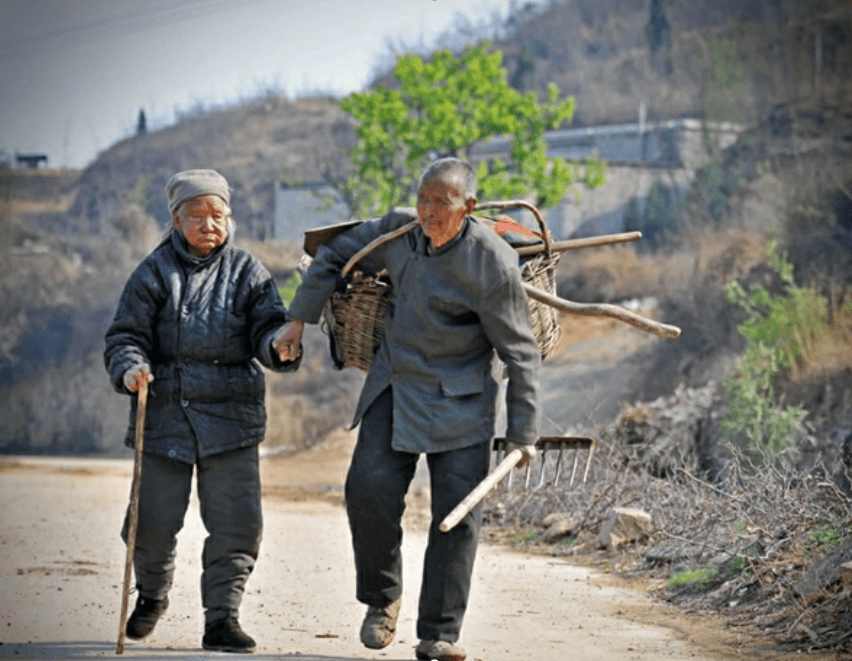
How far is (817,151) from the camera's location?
32500mm

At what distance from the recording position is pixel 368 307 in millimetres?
6152

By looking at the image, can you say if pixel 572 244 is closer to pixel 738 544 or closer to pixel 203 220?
pixel 203 220

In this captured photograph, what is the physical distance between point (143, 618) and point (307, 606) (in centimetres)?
154

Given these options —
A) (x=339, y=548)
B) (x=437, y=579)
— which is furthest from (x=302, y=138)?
(x=437, y=579)

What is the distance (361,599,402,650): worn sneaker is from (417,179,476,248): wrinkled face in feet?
5.11

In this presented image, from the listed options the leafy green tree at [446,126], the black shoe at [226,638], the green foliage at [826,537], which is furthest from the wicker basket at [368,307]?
the leafy green tree at [446,126]

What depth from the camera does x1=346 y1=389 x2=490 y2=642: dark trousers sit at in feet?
19.1

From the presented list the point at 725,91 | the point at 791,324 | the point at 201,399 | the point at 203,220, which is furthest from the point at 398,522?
the point at 725,91

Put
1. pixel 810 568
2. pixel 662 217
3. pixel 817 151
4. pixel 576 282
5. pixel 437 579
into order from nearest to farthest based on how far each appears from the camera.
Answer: pixel 437 579
pixel 810 568
pixel 817 151
pixel 576 282
pixel 662 217

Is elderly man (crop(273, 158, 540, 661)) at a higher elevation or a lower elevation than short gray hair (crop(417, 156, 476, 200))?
lower

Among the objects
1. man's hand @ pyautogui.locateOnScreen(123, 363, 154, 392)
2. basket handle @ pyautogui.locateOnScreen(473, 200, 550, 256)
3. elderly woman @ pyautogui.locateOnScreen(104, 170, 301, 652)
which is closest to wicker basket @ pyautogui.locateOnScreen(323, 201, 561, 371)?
basket handle @ pyautogui.locateOnScreen(473, 200, 550, 256)

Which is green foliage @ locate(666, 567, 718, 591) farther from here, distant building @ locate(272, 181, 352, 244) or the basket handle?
distant building @ locate(272, 181, 352, 244)

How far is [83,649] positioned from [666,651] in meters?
2.57

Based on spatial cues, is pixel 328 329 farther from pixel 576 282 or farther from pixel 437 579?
pixel 576 282
